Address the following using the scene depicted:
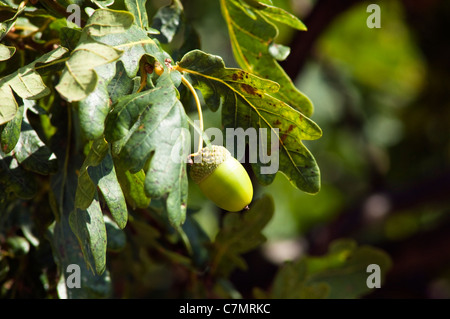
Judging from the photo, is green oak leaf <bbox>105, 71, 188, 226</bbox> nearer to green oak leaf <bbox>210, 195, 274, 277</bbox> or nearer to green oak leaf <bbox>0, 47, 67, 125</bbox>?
green oak leaf <bbox>0, 47, 67, 125</bbox>

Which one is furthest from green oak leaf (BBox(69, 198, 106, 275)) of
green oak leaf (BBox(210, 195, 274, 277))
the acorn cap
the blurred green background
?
the blurred green background

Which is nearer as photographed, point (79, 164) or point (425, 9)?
point (79, 164)

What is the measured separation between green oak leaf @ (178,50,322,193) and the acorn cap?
9 centimetres

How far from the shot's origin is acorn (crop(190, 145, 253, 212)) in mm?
962

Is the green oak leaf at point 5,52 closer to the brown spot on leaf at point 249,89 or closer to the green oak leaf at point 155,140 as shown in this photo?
the green oak leaf at point 155,140

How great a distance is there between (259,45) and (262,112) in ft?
0.87

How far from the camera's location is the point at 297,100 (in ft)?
3.84

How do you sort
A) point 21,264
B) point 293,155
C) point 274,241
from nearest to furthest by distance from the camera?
point 293,155 → point 21,264 → point 274,241

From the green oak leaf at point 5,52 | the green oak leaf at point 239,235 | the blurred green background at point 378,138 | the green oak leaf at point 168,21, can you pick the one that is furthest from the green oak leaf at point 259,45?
the blurred green background at point 378,138

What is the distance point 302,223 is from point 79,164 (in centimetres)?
240

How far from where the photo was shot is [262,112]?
100 cm

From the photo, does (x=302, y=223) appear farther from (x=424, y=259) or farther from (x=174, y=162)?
(x=174, y=162)

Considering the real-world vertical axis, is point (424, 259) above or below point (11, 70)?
below
